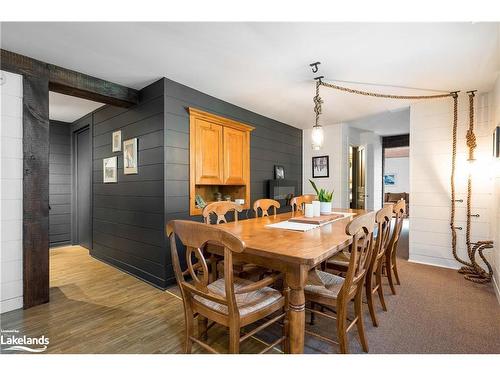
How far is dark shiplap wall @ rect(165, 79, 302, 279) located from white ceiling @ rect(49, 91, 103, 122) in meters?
1.63

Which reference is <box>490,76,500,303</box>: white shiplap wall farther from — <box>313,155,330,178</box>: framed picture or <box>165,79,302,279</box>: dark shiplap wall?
→ <box>165,79,302,279</box>: dark shiplap wall

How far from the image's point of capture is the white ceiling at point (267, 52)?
1872 mm

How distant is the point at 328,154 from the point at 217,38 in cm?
355

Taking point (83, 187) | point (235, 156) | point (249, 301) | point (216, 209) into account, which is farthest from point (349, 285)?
point (83, 187)

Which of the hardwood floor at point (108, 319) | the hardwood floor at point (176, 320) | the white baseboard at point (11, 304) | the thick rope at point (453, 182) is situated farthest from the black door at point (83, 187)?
the thick rope at point (453, 182)

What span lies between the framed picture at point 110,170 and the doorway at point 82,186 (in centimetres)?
68

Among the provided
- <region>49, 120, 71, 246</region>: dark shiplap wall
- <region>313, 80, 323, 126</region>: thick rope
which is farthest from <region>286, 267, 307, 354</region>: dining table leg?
<region>49, 120, 71, 246</region>: dark shiplap wall

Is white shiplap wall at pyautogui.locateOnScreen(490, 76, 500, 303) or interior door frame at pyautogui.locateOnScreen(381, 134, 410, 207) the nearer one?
white shiplap wall at pyautogui.locateOnScreen(490, 76, 500, 303)

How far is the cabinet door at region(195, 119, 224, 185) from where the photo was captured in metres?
3.07

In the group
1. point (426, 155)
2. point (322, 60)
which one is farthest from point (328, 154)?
point (322, 60)

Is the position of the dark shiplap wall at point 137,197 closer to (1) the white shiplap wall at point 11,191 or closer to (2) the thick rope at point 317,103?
(1) the white shiplap wall at point 11,191
